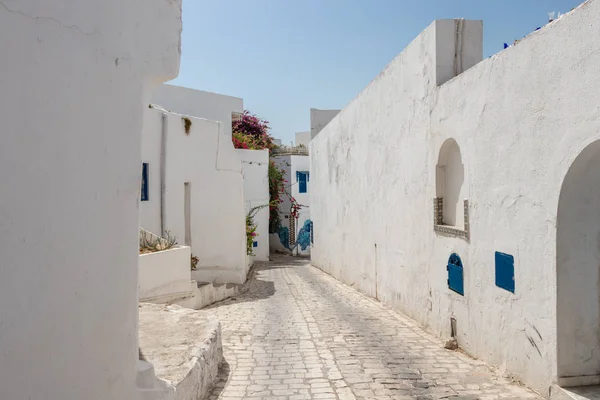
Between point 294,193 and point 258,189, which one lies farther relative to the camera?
point 294,193

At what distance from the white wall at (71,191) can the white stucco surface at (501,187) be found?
10.9 ft

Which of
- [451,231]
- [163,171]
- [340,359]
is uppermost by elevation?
[163,171]

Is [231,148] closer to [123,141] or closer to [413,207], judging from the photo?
[413,207]

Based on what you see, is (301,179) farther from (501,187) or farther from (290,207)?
(501,187)

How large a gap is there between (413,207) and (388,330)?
200 cm

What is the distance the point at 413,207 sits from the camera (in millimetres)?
7676

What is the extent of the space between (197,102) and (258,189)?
4699 mm

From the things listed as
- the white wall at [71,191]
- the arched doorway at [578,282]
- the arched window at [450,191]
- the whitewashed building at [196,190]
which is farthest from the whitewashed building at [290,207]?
the white wall at [71,191]

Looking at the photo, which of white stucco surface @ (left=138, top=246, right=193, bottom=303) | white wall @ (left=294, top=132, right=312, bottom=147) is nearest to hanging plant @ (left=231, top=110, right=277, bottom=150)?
white wall @ (left=294, top=132, right=312, bottom=147)

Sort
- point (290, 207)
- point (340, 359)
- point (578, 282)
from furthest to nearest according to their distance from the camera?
1. point (290, 207)
2. point (340, 359)
3. point (578, 282)

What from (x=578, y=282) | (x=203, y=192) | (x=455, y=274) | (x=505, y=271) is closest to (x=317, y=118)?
(x=203, y=192)

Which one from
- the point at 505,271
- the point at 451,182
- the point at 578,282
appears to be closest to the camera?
the point at 578,282

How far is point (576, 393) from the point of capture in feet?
12.8

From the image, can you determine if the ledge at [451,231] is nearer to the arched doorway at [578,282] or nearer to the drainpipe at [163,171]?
the arched doorway at [578,282]
